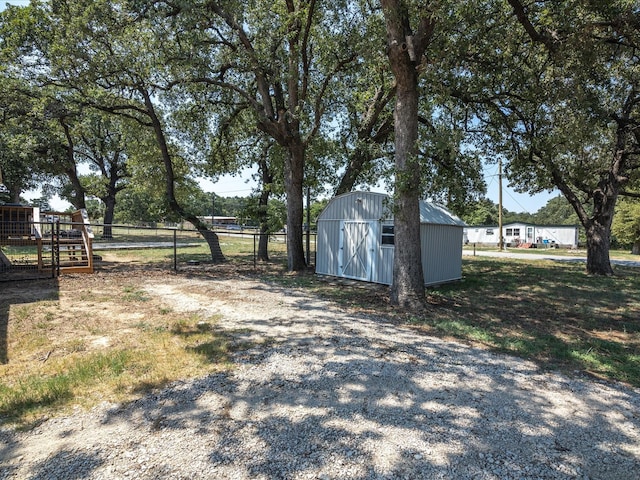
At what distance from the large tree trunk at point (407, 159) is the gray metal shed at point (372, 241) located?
2.29m

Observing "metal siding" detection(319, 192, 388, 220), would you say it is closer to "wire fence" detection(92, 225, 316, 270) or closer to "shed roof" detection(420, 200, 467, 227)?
"shed roof" detection(420, 200, 467, 227)

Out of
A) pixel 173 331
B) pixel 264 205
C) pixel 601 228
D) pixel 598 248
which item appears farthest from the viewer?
pixel 264 205

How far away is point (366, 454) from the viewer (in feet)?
7.91

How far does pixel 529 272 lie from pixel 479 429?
515 inches

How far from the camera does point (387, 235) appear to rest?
982 centimetres

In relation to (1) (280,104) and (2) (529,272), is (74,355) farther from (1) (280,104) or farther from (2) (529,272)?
(2) (529,272)

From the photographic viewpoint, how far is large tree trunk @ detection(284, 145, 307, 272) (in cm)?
1184

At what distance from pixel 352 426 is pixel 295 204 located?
982 cm

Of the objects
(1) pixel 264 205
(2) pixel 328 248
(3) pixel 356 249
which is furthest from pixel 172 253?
(3) pixel 356 249

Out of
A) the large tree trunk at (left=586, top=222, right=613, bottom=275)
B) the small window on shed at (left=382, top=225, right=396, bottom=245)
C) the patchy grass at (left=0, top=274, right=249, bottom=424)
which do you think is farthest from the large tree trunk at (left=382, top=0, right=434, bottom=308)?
the large tree trunk at (left=586, top=222, right=613, bottom=275)

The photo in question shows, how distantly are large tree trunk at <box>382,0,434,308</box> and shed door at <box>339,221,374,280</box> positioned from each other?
300 centimetres

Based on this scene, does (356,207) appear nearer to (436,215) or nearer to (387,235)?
(387,235)

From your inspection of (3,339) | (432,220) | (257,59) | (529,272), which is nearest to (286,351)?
(3,339)

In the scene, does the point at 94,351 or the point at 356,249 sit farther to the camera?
the point at 356,249
